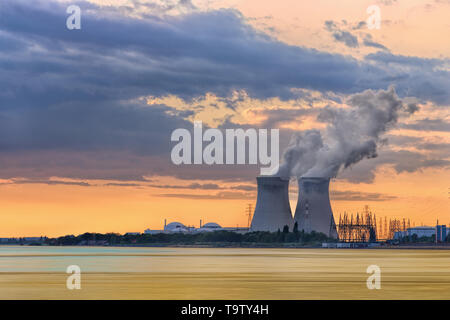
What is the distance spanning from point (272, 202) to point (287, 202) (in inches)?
176

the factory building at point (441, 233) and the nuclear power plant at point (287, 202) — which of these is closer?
the nuclear power plant at point (287, 202)

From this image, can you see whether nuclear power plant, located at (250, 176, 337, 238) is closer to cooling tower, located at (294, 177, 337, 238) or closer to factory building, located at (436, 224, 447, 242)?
cooling tower, located at (294, 177, 337, 238)

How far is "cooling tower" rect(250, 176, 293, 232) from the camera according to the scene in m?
106

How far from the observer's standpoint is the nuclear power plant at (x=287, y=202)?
342 feet

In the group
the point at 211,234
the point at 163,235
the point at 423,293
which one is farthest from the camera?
the point at 163,235

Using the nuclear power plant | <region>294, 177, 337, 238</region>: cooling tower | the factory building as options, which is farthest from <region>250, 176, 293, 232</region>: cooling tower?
the factory building

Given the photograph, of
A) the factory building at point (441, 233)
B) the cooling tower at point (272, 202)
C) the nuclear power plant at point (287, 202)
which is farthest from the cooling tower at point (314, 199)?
the factory building at point (441, 233)

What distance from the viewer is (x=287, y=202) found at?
365 ft

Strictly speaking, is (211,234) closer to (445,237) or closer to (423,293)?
(445,237)

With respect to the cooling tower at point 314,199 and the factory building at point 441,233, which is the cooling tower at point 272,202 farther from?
the factory building at point 441,233
